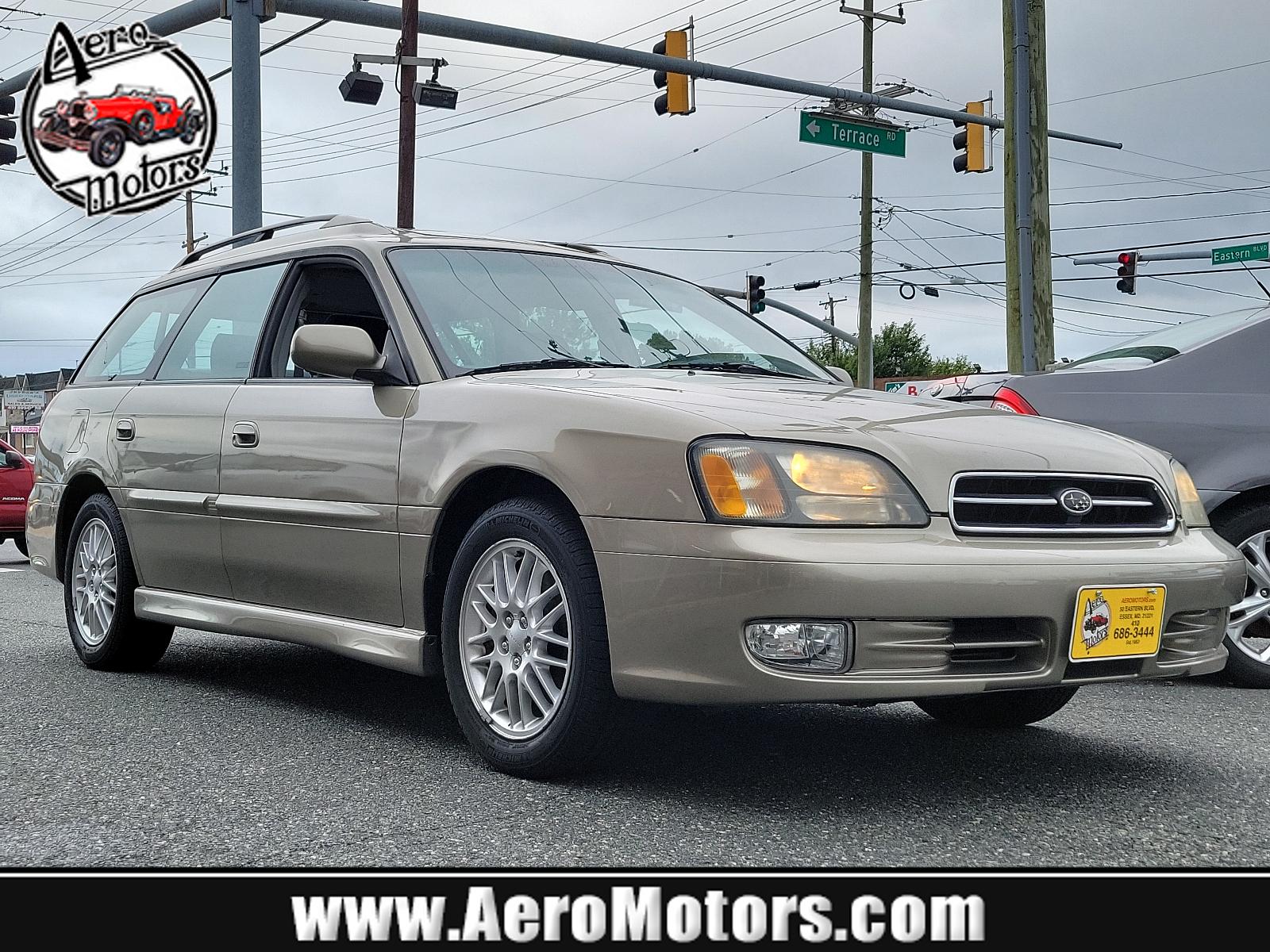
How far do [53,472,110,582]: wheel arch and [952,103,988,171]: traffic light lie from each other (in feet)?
49.3

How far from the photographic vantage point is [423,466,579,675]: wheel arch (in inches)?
162

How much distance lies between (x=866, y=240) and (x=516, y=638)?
32143 mm

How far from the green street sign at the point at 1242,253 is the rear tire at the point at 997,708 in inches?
1250

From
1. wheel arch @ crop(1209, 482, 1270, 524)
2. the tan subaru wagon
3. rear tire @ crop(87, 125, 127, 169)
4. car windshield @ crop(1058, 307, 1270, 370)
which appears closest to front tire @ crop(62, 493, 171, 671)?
the tan subaru wagon

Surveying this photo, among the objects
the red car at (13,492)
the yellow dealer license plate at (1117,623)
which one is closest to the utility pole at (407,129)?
the red car at (13,492)

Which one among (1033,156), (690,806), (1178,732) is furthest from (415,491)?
(1033,156)

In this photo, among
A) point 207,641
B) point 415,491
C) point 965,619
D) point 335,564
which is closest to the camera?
point 965,619

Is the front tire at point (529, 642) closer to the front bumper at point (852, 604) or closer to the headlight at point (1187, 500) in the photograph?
the front bumper at point (852, 604)

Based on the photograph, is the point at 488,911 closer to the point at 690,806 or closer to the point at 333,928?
the point at 333,928

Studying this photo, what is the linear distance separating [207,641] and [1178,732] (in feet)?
14.9

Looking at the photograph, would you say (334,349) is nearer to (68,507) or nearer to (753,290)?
(68,507)

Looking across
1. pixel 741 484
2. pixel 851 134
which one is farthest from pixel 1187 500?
pixel 851 134

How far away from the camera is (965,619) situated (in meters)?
3.47

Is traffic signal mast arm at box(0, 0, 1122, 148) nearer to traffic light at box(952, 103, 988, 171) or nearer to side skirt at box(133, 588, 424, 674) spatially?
traffic light at box(952, 103, 988, 171)
